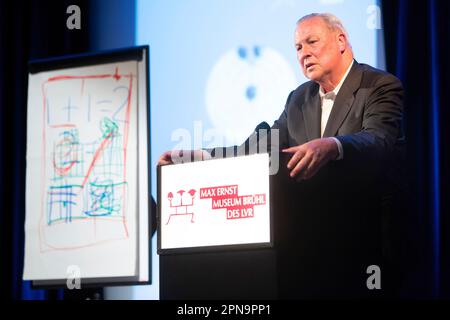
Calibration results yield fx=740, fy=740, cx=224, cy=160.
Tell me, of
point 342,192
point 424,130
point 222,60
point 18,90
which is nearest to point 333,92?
point 424,130

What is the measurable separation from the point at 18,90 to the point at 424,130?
2.11 meters

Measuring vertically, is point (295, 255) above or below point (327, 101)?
below

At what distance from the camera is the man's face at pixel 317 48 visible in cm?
294

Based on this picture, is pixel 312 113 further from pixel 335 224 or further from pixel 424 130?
pixel 335 224

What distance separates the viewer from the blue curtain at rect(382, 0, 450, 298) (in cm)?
285

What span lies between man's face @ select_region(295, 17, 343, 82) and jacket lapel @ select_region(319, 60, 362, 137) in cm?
14

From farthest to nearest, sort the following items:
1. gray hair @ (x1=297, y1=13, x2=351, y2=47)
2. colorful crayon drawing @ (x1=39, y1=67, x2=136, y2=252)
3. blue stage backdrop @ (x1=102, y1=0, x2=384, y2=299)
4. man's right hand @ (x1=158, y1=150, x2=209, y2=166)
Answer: colorful crayon drawing @ (x1=39, y1=67, x2=136, y2=252), blue stage backdrop @ (x1=102, y1=0, x2=384, y2=299), gray hair @ (x1=297, y1=13, x2=351, y2=47), man's right hand @ (x1=158, y1=150, x2=209, y2=166)

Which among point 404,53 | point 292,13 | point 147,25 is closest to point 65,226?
point 147,25

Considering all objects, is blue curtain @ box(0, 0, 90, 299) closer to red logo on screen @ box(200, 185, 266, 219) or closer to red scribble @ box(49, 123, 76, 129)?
A: red scribble @ box(49, 123, 76, 129)

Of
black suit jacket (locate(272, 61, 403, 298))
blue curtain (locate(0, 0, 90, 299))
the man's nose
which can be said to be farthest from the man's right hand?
blue curtain (locate(0, 0, 90, 299))

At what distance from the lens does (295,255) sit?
77.3 inches

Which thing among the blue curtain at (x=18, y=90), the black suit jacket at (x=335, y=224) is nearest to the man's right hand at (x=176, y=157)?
the black suit jacket at (x=335, y=224)

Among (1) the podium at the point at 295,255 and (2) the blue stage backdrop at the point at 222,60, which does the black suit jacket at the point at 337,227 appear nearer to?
(1) the podium at the point at 295,255
